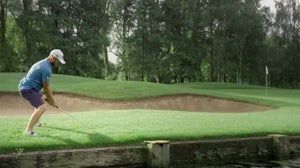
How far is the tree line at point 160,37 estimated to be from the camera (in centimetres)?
5588

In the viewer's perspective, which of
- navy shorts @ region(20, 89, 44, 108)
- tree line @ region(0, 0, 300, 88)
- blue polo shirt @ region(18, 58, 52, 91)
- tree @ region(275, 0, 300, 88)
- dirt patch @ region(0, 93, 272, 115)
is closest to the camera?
blue polo shirt @ region(18, 58, 52, 91)

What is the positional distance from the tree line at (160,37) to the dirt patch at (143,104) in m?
27.8

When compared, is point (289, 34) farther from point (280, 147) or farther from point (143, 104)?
point (280, 147)

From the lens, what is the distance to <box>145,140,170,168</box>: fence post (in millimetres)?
11797

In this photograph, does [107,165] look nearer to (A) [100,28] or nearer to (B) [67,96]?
(B) [67,96]

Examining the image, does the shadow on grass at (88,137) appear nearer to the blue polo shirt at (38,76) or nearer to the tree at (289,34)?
the blue polo shirt at (38,76)

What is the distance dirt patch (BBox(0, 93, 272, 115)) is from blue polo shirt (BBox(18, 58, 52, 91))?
13.0m

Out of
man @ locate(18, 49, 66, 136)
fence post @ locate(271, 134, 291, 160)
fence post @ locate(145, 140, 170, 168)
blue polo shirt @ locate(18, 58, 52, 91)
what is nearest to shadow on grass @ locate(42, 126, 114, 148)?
man @ locate(18, 49, 66, 136)

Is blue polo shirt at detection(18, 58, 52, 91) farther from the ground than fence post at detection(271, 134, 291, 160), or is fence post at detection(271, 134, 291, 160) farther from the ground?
blue polo shirt at detection(18, 58, 52, 91)

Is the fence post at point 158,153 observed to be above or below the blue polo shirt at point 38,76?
below

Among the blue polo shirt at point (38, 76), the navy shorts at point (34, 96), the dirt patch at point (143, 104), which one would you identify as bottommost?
the dirt patch at point (143, 104)

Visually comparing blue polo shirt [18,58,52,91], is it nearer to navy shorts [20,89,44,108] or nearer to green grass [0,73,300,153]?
navy shorts [20,89,44,108]

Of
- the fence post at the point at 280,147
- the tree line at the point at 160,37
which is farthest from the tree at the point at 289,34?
the fence post at the point at 280,147

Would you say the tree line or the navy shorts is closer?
the navy shorts
